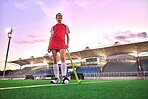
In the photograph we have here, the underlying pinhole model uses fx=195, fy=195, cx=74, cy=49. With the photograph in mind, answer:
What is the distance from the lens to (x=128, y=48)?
16.7 meters

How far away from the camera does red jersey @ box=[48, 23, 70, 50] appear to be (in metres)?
2.21

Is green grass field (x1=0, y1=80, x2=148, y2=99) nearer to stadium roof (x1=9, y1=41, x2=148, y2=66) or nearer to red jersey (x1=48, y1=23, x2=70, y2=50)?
red jersey (x1=48, y1=23, x2=70, y2=50)

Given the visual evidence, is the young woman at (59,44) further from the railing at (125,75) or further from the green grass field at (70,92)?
the railing at (125,75)

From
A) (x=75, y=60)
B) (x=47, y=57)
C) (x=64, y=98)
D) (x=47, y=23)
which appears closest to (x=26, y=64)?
(x=47, y=57)

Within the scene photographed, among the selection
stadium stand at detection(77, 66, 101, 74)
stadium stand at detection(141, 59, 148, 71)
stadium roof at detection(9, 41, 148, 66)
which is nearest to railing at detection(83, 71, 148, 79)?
stadium stand at detection(141, 59, 148, 71)

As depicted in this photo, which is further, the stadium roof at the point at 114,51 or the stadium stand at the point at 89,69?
the stadium stand at the point at 89,69

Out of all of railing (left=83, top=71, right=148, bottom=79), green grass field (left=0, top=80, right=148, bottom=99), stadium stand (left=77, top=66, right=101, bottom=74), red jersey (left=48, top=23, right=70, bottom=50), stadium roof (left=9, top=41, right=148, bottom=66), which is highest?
stadium roof (left=9, top=41, right=148, bottom=66)

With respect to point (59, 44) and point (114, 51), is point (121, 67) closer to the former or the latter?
point (114, 51)

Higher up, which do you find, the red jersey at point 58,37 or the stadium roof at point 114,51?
the stadium roof at point 114,51

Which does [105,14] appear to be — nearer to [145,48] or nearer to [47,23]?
[47,23]

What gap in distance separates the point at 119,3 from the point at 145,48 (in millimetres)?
14081

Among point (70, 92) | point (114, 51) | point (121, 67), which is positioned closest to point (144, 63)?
point (121, 67)

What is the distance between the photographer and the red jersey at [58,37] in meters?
2.21

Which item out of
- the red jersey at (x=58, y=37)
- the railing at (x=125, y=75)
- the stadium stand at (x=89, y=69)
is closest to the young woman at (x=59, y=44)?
the red jersey at (x=58, y=37)
